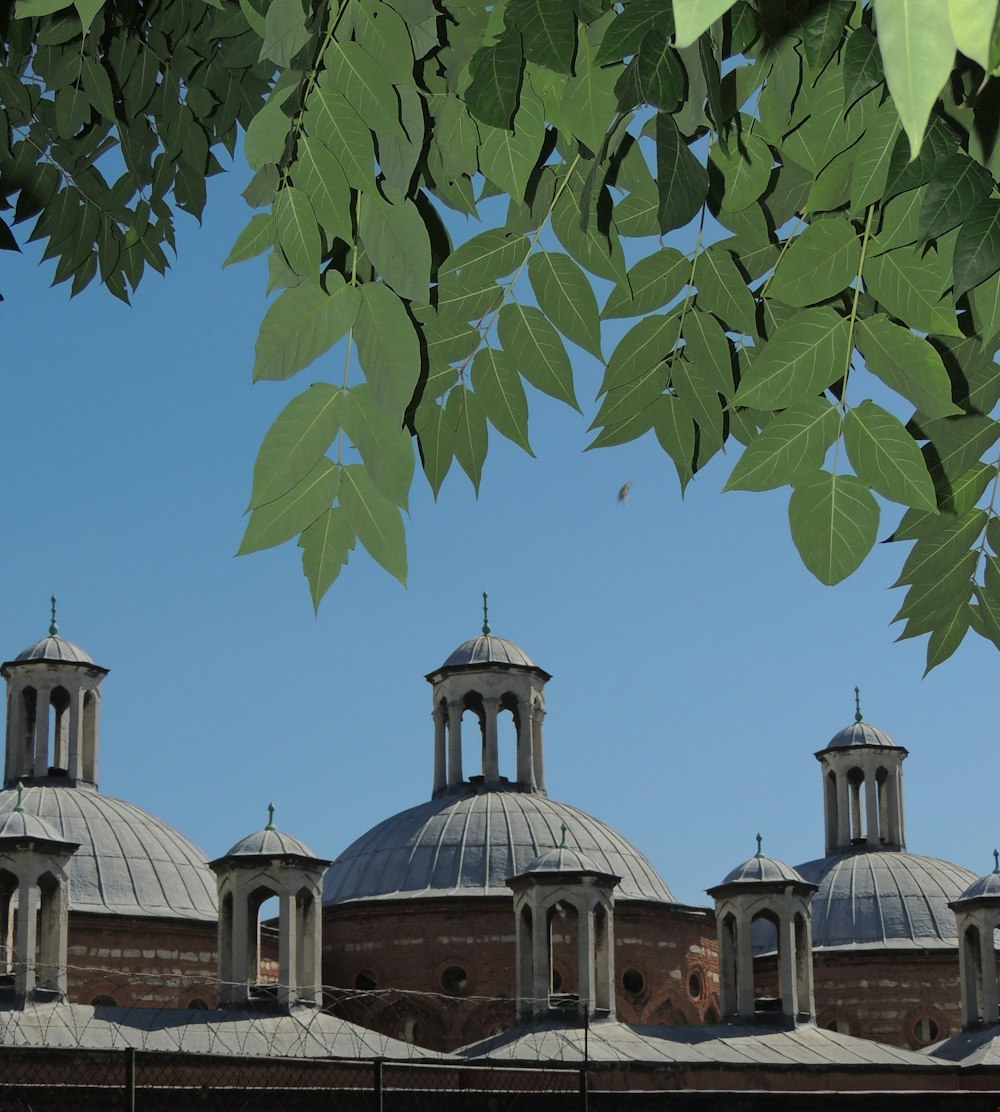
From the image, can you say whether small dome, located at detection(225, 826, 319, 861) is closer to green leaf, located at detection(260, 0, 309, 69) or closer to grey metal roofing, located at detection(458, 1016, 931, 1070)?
grey metal roofing, located at detection(458, 1016, 931, 1070)

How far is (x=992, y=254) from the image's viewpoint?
113 inches

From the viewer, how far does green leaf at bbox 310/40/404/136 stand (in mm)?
2881

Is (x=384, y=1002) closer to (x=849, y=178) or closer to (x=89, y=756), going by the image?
(x=89, y=756)

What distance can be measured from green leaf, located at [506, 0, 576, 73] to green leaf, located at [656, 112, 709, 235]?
0.20 meters

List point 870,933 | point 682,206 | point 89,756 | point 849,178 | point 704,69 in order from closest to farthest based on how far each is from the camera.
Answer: point 704,69, point 682,206, point 849,178, point 89,756, point 870,933

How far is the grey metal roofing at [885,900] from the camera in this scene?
3541 centimetres

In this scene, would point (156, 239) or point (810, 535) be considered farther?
point (156, 239)

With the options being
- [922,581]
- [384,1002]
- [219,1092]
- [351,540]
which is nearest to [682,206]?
[351,540]

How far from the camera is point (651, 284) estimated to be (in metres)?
3.50

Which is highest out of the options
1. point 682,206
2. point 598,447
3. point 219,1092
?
point 682,206

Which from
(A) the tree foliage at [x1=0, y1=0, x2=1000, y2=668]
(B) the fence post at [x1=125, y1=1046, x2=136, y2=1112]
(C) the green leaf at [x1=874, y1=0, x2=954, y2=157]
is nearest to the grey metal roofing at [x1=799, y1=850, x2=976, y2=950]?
(B) the fence post at [x1=125, y1=1046, x2=136, y2=1112]

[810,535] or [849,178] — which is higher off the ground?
[849,178]

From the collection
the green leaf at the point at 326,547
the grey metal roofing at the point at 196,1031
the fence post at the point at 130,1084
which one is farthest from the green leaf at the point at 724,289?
the grey metal roofing at the point at 196,1031

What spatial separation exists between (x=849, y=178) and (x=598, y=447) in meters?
0.67
